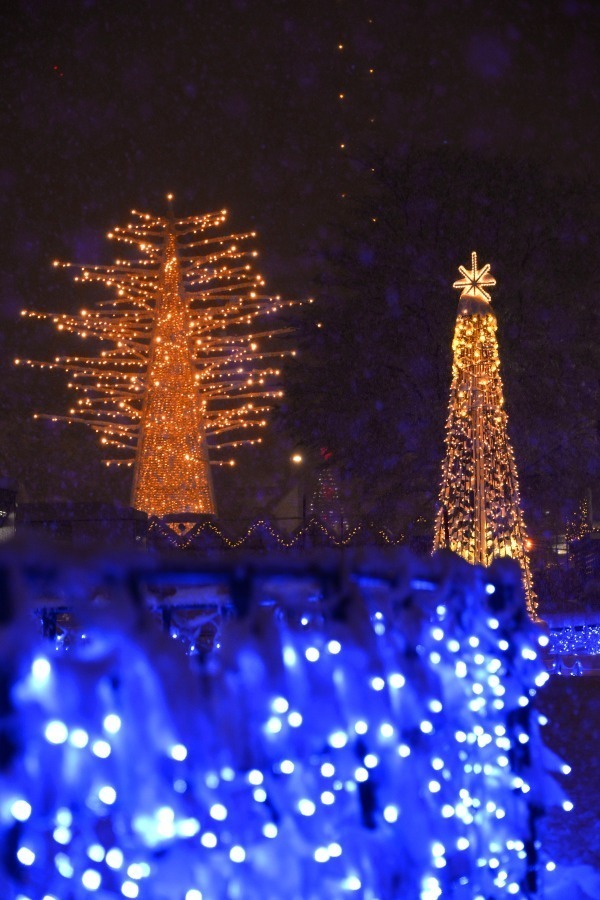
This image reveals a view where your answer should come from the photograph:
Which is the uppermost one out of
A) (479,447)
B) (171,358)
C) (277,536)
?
(171,358)

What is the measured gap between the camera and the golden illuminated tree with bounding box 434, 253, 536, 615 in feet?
49.2

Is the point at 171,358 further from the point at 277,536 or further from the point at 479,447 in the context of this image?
the point at 479,447

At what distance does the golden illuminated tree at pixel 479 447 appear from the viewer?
49.2ft

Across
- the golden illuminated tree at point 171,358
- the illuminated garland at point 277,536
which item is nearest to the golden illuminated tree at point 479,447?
the illuminated garland at point 277,536

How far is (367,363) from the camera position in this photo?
26891 millimetres

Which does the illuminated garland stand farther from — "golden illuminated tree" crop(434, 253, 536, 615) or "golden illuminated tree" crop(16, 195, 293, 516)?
"golden illuminated tree" crop(434, 253, 536, 615)

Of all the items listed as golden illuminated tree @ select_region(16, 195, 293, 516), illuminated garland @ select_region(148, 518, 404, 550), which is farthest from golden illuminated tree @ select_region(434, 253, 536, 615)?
golden illuminated tree @ select_region(16, 195, 293, 516)

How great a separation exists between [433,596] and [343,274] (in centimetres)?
2546


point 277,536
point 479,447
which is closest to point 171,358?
point 277,536

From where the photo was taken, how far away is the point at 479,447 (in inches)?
604

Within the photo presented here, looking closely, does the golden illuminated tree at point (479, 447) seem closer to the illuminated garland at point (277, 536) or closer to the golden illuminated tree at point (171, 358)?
the illuminated garland at point (277, 536)

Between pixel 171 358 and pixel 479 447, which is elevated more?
pixel 171 358

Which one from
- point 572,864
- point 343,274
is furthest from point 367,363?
point 572,864

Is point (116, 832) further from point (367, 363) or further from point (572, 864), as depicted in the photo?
point (367, 363)
